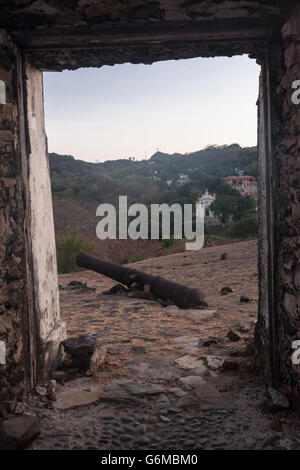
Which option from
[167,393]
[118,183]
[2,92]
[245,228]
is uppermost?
[118,183]

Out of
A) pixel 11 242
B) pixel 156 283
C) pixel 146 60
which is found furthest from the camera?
pixel 156 283

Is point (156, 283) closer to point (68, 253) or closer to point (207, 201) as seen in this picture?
point (68, 253)

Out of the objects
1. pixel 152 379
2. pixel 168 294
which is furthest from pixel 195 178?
pixel 152 379

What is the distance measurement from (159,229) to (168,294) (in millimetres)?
13816

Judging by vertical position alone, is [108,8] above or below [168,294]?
above

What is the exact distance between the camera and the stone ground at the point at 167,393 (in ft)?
8.63

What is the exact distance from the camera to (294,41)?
263cm

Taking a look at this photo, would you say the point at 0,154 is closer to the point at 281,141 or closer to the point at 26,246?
the point at 26,246

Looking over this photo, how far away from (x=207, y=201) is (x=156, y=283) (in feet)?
95.6

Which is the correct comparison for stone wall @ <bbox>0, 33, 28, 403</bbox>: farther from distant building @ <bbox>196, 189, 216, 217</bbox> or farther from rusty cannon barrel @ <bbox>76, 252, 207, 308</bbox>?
distant building @ <bbox>196, 189, 216, 217</bbox>

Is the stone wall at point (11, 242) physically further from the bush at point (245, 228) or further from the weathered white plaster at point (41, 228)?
→ the bush at point (245, 228)

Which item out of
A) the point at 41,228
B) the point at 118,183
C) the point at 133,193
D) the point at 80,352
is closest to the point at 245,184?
the point at 133,193

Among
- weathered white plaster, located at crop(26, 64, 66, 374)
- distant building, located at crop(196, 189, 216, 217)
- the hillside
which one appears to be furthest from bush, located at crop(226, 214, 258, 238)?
weathered white plaster, located at crop(26, 64, 66, 374)

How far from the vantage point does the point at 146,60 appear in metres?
3.26
